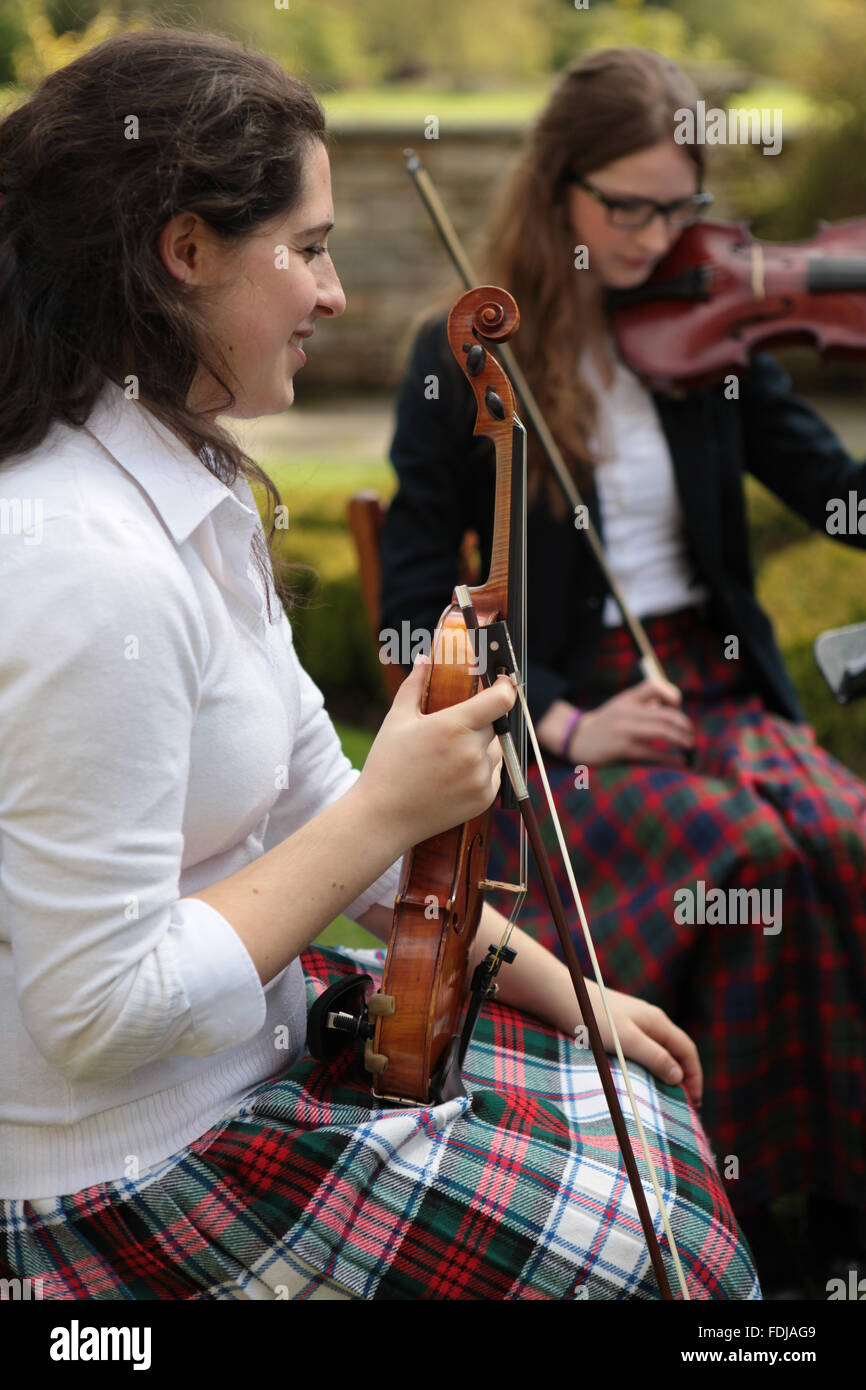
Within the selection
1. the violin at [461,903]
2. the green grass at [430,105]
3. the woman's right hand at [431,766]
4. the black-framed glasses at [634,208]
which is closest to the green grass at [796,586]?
the black-framed glasses at [634,208]

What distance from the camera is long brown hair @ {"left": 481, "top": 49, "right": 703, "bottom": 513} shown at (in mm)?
2146

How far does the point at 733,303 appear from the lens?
235 centimetres

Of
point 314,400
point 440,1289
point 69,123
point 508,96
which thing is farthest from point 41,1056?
point 508,96

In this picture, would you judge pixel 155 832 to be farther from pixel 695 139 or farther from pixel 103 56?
pixel 695 139

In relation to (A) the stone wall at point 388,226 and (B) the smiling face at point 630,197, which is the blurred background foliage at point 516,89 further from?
(B) the smiling face at point 630,197

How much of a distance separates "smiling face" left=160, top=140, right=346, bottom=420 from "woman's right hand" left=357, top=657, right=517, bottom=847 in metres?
0.33

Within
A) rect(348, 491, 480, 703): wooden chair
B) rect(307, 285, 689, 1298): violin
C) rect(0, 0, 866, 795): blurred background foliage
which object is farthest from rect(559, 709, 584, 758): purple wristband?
rect(307, 285, 689, 1298): violin

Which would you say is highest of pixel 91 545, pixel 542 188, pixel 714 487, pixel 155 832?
pixel 542 188

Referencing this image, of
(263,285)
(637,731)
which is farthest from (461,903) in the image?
(637,731)

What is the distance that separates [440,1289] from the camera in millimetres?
1112

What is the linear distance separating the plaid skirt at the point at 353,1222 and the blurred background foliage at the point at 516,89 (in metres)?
0.60

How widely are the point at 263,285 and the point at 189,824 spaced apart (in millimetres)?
466

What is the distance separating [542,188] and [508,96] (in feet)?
31.7

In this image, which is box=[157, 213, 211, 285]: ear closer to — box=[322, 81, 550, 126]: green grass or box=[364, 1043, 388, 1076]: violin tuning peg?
box=[364, 1043, 388, 1076]: violin tuning peg
